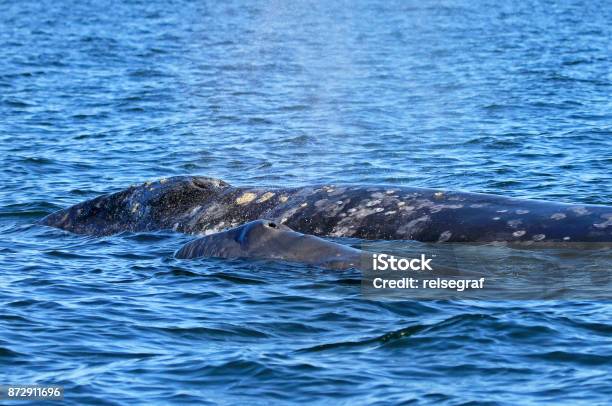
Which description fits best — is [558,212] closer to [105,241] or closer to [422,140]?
[105,241]

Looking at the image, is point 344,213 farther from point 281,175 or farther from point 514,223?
point 281,175

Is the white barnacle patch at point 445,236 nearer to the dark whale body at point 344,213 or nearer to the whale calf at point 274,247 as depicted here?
the dark whale body at point 344,213

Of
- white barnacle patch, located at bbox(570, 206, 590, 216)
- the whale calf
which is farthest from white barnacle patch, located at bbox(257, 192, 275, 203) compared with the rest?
white barnacle patch, located at bbox(570, 206, 590, 216)

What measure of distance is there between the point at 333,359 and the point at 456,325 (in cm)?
157

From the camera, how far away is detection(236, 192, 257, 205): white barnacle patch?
17.7 metres

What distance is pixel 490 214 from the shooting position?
15.8 meters

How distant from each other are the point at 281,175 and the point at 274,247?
8.50 m

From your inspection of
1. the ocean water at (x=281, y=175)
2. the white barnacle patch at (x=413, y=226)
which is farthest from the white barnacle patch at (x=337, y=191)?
the ocean water at (x=281, y=175)

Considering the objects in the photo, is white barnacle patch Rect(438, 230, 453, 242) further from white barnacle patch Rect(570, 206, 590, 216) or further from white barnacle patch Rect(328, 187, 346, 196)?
white barnacle patch Rect(328, 187, 346, 196)

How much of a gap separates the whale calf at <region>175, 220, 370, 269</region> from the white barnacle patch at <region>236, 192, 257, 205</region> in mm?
1615

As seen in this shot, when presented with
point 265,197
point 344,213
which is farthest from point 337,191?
point 265,197

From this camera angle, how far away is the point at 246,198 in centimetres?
1780

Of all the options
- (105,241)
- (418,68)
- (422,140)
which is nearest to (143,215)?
(105,241)

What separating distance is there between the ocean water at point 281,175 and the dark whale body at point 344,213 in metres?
0.59
